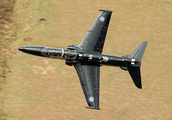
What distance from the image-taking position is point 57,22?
30578 millimetres

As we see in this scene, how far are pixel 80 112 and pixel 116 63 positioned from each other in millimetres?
7703

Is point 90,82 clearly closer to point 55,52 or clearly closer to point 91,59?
point 91,59

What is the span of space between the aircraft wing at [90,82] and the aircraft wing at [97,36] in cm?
259

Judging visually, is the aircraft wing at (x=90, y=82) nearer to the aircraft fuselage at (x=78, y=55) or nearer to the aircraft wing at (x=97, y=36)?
the aircraft fuselage at (x=78, y=55)

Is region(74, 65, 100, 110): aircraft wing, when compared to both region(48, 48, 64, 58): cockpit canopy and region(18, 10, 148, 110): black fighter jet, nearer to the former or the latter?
region(18, 10, 148, 110): black fighter jet

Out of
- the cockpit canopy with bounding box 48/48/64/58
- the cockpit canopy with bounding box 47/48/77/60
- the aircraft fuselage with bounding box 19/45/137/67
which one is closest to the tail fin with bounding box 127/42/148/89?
the aircraft fuselage with bounding box 19/45/137/67

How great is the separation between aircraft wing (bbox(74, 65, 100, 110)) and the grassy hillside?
2509 mm

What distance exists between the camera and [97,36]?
2494cm

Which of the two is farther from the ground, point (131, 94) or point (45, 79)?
point (45, 79)

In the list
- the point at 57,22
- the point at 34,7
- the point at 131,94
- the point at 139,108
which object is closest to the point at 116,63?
the point at 131,94

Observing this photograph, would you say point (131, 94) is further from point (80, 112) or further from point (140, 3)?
point (140, 3)

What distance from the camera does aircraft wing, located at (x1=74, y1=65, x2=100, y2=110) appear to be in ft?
74.6

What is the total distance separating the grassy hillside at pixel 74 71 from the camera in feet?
80.9

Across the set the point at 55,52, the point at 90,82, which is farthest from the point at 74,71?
the point at 55,52
